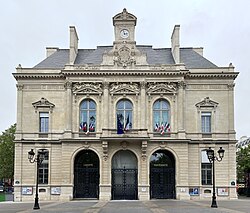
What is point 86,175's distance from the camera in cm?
4859

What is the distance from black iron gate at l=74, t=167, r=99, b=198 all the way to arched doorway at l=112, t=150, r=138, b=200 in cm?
178

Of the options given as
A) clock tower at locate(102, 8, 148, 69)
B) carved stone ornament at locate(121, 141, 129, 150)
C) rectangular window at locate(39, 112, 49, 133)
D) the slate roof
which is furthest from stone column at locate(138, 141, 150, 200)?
rectangular window at locate(39, 112, 49, 133)

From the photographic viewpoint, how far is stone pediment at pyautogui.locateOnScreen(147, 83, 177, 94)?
160 feet

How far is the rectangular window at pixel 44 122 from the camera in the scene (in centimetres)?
4953

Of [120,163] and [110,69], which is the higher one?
[110,69]

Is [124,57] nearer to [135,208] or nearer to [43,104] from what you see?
[43,104]

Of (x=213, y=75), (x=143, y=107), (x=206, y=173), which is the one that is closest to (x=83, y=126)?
(x=143, y=107)

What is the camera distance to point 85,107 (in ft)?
161

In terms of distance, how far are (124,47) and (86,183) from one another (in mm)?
14100

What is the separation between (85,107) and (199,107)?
37.5 feet

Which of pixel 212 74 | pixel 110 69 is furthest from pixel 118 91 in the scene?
pixel 212 74

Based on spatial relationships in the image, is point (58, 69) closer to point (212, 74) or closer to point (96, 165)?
point (96, 165)

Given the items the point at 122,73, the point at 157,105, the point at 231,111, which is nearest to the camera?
the point at 122,73

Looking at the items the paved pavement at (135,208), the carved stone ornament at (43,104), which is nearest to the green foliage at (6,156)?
the carved stone ornament at (43,104)
